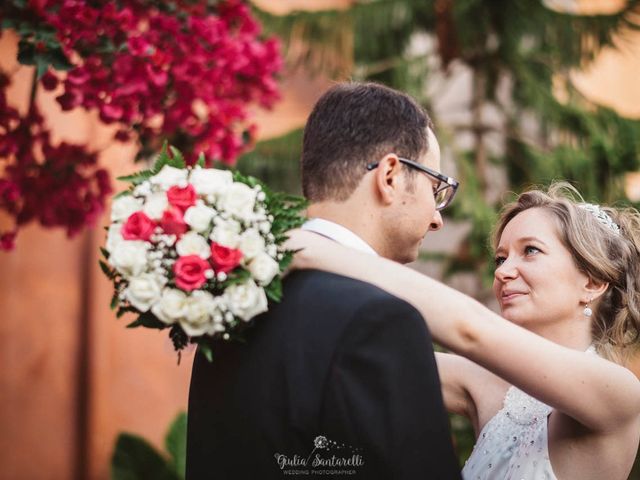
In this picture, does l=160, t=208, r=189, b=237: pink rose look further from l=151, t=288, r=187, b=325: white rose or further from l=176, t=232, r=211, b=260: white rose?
l=151, t=288, r=187, b=325: white rose

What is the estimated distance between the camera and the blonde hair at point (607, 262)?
105 inches

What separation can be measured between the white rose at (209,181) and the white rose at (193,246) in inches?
5.1

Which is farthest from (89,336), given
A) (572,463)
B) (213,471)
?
(572,463)

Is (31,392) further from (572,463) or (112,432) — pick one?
(572,463)

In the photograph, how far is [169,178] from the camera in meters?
1.95

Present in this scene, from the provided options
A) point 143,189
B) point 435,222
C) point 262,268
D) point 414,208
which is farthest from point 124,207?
point 435,222

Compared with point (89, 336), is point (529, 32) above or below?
above

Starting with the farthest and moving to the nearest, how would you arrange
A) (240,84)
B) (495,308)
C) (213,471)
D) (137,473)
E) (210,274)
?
(495,308) < (137,473) < (240,84) < (213,471) < (210,274)

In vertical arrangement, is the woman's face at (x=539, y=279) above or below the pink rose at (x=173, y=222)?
below

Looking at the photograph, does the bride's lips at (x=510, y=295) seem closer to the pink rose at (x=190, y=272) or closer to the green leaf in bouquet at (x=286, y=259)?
the green leaf in bouquet at (x=286, y=259)

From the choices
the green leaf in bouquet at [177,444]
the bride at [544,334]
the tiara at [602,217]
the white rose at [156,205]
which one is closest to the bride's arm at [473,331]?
the bride at [544,334]

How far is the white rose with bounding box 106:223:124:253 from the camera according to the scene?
1.90 m

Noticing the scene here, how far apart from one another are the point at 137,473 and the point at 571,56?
4.31m

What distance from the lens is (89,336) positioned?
16.8 ft
